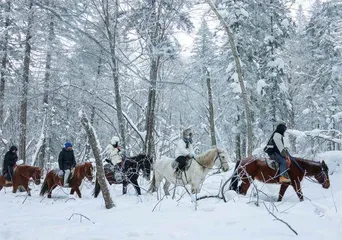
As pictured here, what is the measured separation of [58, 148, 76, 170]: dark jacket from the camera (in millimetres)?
12242

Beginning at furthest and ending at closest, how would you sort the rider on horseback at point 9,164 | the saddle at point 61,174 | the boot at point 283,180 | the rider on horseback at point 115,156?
1. the rider on horseback at point 9,164
2. the saddle at point 61,174
3. the rider on horseback at point 115,156
4. the boot at point 283,180

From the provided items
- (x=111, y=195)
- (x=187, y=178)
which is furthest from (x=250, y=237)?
(x=187, y=178)

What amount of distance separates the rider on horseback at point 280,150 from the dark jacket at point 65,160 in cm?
697

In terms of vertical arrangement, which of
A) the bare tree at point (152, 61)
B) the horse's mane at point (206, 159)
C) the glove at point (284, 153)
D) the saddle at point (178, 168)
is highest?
the bare tree at point (152, 61)

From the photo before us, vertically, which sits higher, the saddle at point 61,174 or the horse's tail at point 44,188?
the saddle at point 61,174

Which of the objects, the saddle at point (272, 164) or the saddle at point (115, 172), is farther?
the saddle at point (115, 172)

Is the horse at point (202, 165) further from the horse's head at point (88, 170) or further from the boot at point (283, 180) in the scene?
the horse's head at point (88, 170)

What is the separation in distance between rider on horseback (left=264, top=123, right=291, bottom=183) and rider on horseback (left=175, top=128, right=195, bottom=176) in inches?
90.4

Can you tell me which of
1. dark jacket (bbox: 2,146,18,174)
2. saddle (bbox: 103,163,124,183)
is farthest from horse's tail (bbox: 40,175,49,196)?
dark jacket (bbox: 2,146,18,174)

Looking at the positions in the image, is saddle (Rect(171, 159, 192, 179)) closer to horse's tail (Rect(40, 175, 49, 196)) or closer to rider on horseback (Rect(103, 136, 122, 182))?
rider on horseback (Rect(103, 136, 122, 182))

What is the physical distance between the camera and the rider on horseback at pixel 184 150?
1027 cm

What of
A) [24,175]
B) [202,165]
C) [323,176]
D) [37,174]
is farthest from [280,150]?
[24,175]

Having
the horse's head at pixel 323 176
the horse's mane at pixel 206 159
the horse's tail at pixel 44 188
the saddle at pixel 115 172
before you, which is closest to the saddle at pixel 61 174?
the horse's tail at pixel 44 188

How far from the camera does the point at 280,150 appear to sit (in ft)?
30.4
